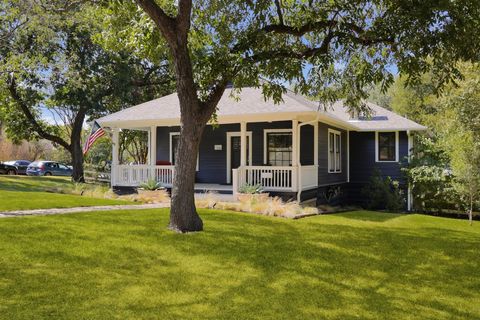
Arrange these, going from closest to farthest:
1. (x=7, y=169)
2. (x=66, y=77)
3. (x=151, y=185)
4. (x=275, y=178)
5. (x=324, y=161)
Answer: (x=275, y=178)
(x=151, y=185)
(x=324, y=161)
(x=66, y=77)
(x=7, y=169)

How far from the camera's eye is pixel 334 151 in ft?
61.5

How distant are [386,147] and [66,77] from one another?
16.2 metres

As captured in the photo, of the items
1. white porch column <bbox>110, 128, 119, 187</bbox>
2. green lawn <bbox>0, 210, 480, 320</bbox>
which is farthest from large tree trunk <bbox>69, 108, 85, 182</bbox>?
green lawn <bbox>0, 210, 480, 320</bbox>

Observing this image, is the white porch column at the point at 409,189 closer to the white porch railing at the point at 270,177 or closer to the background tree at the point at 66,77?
the white porch railing at the point at 270,177

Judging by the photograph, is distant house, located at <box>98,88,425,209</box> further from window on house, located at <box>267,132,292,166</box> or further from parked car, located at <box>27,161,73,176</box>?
parked car, located at <box>27,161,73,176</box>

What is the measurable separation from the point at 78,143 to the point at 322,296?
978 inches

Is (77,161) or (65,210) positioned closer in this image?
(65,210)

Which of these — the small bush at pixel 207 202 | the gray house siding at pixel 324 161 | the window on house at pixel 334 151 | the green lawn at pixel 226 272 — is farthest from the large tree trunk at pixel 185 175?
the window on house at pixel 334 151

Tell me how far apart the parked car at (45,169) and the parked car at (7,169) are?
1.20 meters

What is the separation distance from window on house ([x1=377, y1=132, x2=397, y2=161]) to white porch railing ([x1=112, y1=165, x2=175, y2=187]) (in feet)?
31.2

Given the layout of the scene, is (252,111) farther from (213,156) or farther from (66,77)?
(66,77)

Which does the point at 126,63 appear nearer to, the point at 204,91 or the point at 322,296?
the point at 204,91


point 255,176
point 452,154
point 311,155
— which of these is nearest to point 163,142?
point 255,176

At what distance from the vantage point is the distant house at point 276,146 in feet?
47.4
